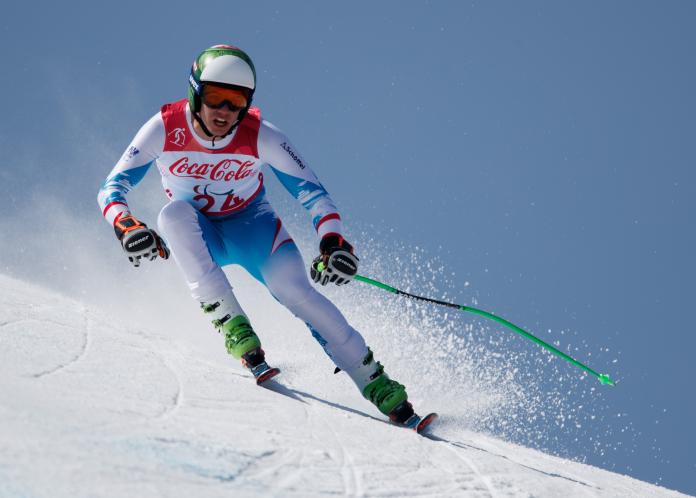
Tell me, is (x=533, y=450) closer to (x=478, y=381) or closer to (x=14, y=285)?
(x=478, y=381)

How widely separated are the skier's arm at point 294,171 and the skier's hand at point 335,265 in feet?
1.09

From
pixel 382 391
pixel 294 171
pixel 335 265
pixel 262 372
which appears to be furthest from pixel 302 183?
pixel 382 391

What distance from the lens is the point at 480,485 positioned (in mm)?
3930

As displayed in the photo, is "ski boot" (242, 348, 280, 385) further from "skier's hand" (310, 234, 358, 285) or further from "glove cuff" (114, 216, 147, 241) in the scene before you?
"glove cuff" (114, 216, 147, 241)

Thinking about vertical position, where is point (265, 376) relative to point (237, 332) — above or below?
below

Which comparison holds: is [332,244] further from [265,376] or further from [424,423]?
[424,423]

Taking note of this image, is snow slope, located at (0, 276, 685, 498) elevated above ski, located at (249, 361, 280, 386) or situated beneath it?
situated beneath

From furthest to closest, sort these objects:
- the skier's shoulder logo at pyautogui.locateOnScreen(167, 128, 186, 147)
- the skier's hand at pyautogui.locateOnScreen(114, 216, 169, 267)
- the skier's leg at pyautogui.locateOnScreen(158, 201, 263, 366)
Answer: the skier's shoulder logo at pyautogui.locateOnScreen(167, 128, 186, 147) → the skier's leg at pyautogui.locateOnScreen(158, 201, 263, 366) → the skier's hand at pyautogui.locateOnScreen(114, 216, 169, 267)

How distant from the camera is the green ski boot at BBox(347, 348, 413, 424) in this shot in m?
5.22

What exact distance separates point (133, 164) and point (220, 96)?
2.71ft

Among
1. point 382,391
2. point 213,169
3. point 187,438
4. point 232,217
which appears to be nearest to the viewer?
point 187,438

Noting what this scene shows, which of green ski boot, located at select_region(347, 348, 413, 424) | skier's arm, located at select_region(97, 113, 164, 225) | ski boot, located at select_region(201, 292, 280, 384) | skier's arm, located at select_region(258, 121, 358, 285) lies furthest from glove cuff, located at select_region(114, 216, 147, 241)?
green ski boot, located at select_region(347, 348, 413, 424)

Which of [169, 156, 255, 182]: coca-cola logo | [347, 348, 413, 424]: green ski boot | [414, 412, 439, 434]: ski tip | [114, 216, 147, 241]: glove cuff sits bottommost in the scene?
[414, 412, 439, 434]: ski tip

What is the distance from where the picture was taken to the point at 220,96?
17.1 ft
